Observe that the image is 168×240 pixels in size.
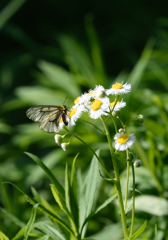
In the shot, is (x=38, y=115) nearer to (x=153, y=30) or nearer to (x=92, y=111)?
(x=92, y=111)

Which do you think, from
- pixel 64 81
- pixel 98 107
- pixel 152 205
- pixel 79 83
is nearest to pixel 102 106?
pixel 98 107

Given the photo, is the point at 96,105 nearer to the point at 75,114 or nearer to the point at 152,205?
the point at 75,114

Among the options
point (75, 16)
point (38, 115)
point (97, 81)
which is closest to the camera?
point (38, 115)

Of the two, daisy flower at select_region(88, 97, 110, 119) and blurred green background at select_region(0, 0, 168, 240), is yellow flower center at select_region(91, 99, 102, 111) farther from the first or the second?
blurred green background at select_region(0, 0, 168, 240)

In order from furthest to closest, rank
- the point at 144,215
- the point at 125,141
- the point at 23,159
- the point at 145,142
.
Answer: the point at 23,159 < the point at 145,142 < the point at 144,215 < the point at 125,141

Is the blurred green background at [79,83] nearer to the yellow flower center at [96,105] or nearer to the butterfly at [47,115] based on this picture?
the butterfly at [47,115]

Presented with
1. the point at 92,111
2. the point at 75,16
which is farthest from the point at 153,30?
the point at 92,111
